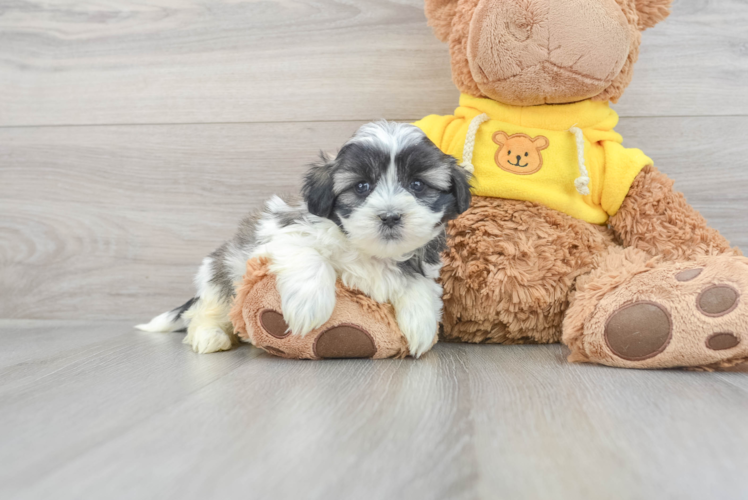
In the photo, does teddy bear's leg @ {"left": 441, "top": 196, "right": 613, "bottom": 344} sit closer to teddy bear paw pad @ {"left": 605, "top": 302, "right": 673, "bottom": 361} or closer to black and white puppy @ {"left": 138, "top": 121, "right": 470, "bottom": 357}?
black and white puppy @ {"left": 138, "top": 121, "right": 470, "bottom": 357}

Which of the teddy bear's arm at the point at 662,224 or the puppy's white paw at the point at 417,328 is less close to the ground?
the teddy bear's arm at the point at 662,224

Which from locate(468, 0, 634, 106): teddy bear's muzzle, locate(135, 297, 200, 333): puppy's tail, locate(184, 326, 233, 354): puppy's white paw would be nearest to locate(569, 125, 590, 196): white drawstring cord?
locate(468, 0, 634, 106): teddy bear's muzzle

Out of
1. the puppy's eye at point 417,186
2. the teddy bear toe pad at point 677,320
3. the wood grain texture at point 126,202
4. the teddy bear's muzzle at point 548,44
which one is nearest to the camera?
the teddy bear toe pad at point 677,320

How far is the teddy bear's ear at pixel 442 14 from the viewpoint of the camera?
1.56 meters

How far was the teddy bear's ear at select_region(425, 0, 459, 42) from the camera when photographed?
156 cm

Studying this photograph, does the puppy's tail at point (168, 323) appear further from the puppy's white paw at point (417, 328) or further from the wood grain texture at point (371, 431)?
the puppy's white paw at point (417, 328)

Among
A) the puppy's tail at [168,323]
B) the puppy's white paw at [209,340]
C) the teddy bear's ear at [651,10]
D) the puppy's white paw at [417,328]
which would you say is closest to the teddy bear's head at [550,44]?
the teddy bear's ear at [651,10]

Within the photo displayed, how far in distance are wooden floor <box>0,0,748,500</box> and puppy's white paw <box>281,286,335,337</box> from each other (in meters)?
0.11

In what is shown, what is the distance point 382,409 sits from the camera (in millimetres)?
947

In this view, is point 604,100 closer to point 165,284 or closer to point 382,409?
point 382,409

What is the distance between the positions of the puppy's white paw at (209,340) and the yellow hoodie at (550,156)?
79 cm

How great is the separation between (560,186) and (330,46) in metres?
0.97

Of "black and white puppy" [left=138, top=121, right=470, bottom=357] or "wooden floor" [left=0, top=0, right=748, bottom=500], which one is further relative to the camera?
"black and white puppy" [left=138, top=121, right=470, bottom=357]

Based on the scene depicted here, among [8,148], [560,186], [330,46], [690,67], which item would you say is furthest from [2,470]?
[690,67]
